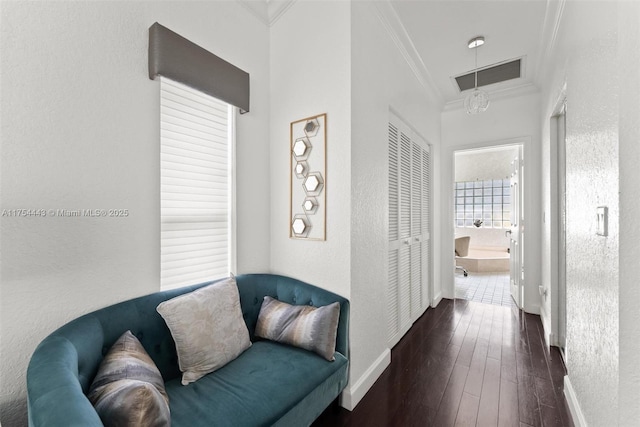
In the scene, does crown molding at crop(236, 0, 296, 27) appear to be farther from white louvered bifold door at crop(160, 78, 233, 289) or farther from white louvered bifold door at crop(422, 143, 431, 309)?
white louvered bifold door at crop(422, 143, 431, 309)

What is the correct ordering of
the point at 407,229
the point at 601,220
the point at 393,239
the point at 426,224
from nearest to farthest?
the point at 601,220 → the point at 393,239 → the point at 407,229 → the point at 426,224

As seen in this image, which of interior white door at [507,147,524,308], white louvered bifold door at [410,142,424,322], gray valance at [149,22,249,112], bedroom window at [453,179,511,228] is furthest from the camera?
bedroom window at [453,179,511,228]

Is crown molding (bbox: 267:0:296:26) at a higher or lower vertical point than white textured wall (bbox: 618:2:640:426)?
higher

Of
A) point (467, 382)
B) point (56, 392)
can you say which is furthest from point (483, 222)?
point (56, 392)

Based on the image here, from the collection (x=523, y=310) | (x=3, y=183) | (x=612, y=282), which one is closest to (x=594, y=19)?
(x=612, y=282)

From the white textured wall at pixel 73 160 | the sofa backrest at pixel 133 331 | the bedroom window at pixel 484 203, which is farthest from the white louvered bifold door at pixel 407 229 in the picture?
the bedroom window at pixel 484 203

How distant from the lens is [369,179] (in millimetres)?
1955

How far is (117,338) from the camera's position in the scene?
1.27 meters

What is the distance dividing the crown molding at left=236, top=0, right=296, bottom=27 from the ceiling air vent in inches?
86.6

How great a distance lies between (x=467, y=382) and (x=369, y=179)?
1.60 m

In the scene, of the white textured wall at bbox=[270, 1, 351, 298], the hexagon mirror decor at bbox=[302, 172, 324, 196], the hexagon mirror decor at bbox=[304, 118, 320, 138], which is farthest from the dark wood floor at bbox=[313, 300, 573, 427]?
the hexagon mirror decor at bbox=[304, 118, 320, 138]

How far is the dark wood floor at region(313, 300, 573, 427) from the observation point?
5.33 feet

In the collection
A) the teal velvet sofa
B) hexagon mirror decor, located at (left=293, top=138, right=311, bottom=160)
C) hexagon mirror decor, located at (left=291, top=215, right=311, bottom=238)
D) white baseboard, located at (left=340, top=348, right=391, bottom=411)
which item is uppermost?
hexagon mirror decor, located at (left=293, top=138, right=311, bottom=160)

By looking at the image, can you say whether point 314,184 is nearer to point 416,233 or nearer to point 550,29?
point 416,233
